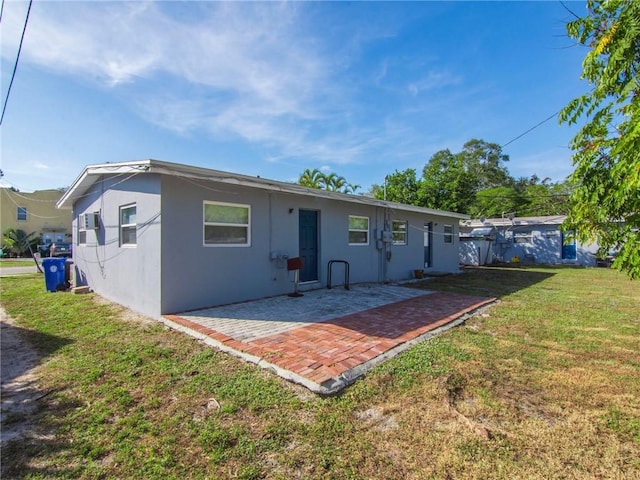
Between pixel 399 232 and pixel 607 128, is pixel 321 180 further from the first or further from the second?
pixel 607 128

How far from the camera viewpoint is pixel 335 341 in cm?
472

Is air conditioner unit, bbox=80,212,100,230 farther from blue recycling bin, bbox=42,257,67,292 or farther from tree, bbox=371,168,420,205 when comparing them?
tree, bbox=371,168,420,205

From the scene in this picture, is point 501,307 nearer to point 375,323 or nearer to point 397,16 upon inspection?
point 375,323

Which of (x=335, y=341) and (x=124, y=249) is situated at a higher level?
(x=124, y=249)

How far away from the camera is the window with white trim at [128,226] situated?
279 inches

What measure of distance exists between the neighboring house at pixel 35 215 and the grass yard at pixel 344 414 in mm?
31199

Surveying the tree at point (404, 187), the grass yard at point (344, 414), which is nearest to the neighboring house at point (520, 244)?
the tree at point (404, 187)

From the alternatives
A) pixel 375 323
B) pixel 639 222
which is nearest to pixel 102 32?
pixel 375 323

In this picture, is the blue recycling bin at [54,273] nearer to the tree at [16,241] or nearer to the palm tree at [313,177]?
the palm tree at [313,177]

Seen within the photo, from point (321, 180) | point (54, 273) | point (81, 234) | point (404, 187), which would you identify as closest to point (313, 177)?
point (321, 180)

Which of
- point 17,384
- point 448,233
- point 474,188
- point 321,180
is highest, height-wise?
point 474,188

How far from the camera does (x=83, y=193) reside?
10.2m

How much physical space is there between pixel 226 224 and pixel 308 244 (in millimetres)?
2761

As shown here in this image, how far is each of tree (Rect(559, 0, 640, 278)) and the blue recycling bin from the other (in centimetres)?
1219
